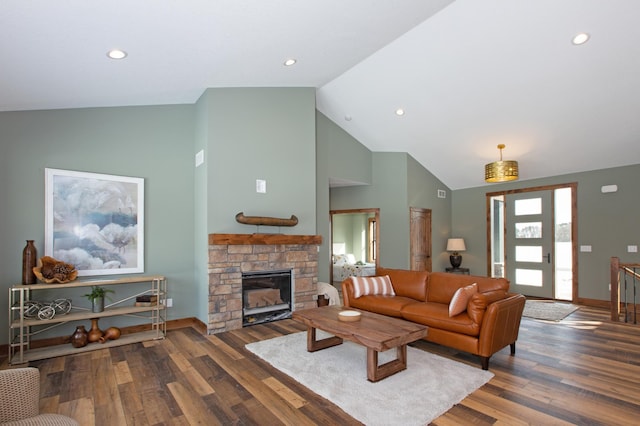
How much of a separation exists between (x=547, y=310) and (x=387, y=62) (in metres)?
4.96

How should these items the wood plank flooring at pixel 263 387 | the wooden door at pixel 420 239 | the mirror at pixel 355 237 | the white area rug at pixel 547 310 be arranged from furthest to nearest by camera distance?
the mirror at pixel 355 237
the wooden door at pixel 420 239
the white area rug at pixel 547 310
the wood plank flooring at pixel 263 387

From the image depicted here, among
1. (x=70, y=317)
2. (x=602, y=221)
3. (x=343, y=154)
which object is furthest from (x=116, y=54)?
(x=602, y=221)

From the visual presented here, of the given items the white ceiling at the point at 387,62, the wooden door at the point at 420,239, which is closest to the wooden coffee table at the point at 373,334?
the white ceiling at the point at 387,62

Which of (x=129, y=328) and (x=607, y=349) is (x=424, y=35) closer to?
(x=607, y=349)

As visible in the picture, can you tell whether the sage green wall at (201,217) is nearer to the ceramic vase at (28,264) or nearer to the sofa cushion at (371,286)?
the ceramic vase at (28,264)

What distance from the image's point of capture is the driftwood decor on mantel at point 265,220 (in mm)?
4750

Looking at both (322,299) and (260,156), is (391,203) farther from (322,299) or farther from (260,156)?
(260,156)

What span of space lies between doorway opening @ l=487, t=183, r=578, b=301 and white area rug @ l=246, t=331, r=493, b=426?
15.8 ft

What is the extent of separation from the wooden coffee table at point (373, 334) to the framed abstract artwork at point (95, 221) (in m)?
2.47

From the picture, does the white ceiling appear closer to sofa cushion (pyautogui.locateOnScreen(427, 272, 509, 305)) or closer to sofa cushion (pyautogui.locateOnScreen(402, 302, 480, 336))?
sofa cushion (pyautogui.locateOnScreen(427, 272, 509, 305))

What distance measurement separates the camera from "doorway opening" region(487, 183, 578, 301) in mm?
6887

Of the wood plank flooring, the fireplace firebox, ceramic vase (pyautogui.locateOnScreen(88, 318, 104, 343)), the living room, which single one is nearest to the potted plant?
ceramic vase (pyautogui.locateOnScreen(88, 318, 104, 343))

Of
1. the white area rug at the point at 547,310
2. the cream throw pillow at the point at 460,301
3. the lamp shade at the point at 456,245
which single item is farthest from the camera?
the lamp shade at the point at 456,245

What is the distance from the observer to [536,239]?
7.25 metres
